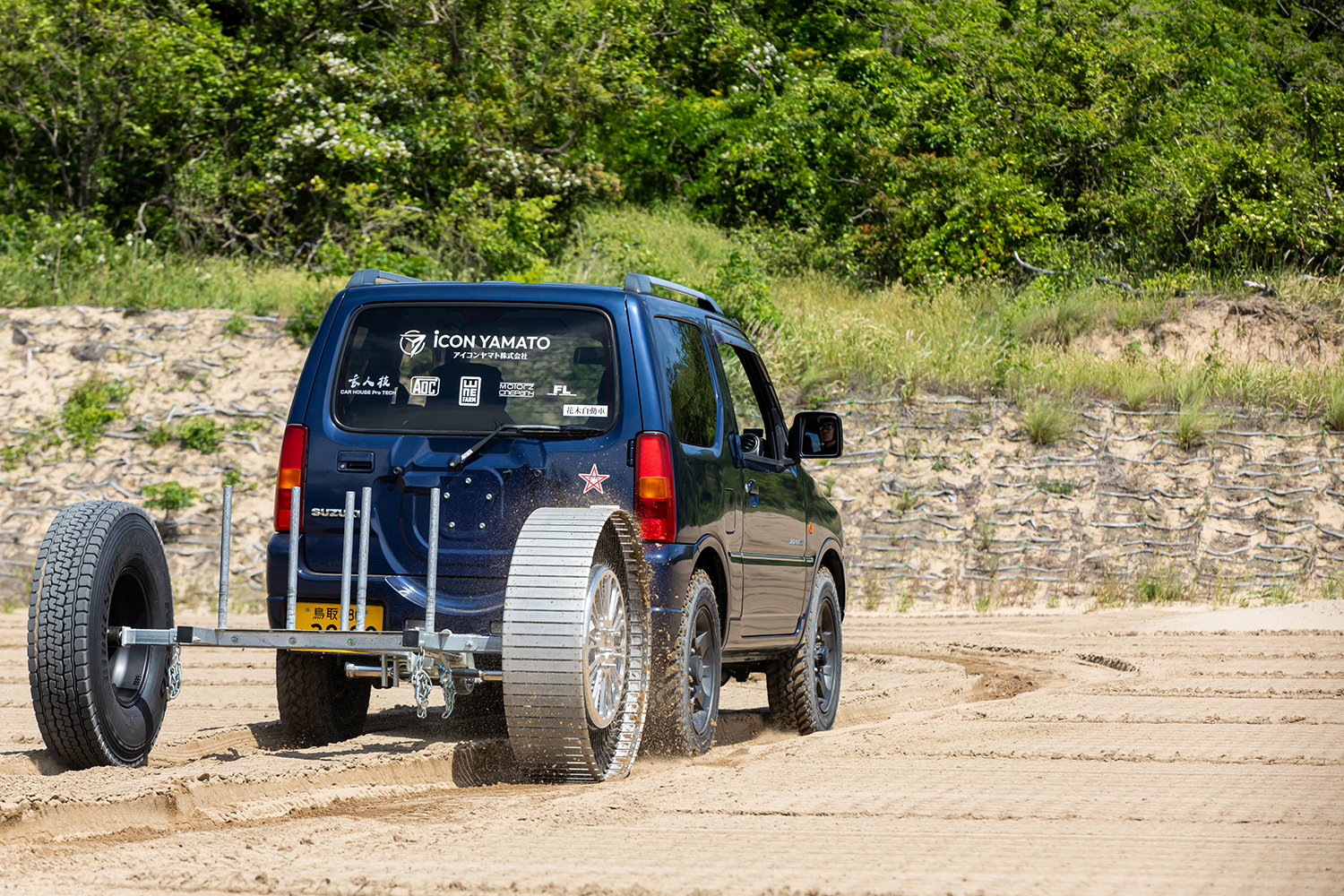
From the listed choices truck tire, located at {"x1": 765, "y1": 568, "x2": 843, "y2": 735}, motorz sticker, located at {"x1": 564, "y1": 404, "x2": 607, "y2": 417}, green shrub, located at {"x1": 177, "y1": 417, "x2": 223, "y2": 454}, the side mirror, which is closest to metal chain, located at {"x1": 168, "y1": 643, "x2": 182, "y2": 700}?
motorz sticker, located at {"x1": 564, "y1": 404, "x2": 607, "y2": 417}

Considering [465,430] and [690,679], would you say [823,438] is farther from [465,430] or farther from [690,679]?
[465,430]

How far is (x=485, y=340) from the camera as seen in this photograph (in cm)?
674

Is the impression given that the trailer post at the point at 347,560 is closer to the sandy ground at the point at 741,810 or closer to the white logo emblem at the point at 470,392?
the sandy ground at the point at 741,810

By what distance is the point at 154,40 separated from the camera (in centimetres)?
2417

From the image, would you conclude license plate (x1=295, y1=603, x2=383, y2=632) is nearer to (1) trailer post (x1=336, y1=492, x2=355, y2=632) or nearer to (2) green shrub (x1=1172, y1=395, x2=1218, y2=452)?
(1) trailer post (x1=336, y1=492, x2=355, y2=632)

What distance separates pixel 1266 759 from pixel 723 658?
254 centimetres

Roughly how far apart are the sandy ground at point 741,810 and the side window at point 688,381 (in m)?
1.52

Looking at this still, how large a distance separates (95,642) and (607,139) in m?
24.6

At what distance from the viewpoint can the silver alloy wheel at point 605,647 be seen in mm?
5730

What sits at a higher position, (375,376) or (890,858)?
(375,376)

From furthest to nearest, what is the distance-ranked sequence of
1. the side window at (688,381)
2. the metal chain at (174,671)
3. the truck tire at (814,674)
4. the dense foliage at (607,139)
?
the dense foliage at (607,139) < the truck tire at (814,674) < the side window at (688,381) < the metal chain at (174,671)

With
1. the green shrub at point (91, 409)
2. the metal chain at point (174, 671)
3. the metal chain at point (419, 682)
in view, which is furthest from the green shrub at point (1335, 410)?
the metal chain at point (174, 671)

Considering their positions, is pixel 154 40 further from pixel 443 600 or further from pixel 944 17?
pixel 443 600

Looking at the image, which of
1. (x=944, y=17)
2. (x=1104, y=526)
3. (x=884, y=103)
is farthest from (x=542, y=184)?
(x=1104, y=526)
